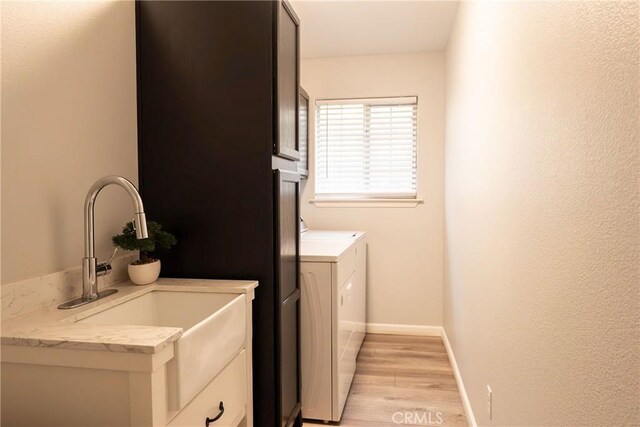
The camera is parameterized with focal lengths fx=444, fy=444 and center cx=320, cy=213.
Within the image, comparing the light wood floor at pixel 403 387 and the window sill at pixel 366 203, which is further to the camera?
the window sill at pixel 366 203

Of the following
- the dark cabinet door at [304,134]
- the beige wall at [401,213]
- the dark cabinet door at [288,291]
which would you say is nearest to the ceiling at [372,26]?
the beige wall at [401,213]

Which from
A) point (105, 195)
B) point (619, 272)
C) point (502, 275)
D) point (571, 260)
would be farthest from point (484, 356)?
point (105, 195)

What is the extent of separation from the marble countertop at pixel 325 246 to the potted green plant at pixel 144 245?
834 millimetres

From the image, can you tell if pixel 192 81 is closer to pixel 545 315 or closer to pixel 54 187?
pixel 54 187

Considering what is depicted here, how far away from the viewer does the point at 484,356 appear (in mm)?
1931

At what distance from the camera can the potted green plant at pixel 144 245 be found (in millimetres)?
1484

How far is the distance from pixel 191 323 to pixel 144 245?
315mm

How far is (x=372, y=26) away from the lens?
3102mm

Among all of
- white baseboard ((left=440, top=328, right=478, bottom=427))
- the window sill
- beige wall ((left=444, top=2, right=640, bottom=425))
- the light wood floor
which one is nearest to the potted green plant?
beige wall ((left=444, top=2, right=640, bottom=425))

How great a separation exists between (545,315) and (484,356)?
2.86ft

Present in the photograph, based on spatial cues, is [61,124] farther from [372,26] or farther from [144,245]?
[372,26]

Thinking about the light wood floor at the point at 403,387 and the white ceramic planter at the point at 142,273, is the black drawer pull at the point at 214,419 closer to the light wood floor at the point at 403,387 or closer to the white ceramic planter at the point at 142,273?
the white ceramic planter at the point at 142,273

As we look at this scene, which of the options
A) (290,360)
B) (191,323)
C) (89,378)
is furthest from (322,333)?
(89,378)

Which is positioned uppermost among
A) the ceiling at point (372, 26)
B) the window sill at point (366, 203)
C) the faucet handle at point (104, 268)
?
the ceiling at point (372, 26)
